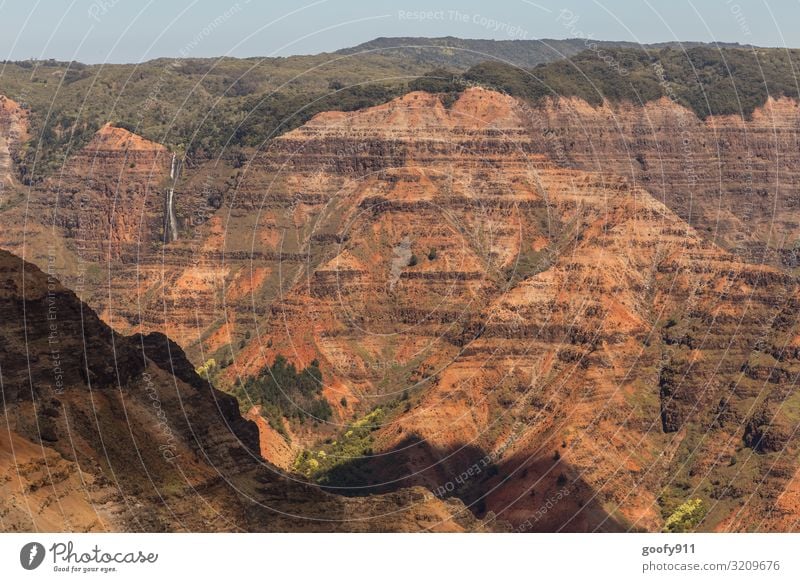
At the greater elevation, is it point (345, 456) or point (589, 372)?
point (589, 372)

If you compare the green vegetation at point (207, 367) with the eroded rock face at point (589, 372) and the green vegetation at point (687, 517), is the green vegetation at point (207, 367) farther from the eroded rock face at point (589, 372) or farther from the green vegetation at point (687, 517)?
the green vegetation at point (687, 517)

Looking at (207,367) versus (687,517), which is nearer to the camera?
(687,517)

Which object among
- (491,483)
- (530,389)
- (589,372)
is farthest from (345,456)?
(589,372)

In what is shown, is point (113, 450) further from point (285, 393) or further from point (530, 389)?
point (285, 393)

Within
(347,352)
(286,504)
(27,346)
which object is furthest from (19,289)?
(347,352)

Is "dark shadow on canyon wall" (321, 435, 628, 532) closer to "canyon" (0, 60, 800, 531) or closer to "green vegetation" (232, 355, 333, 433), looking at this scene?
"canyon" (0, 60, 800, 531)

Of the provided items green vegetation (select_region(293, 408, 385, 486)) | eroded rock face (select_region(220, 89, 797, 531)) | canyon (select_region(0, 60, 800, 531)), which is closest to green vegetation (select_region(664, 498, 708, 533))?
canyon (select_region(0, 60, 800, 531))

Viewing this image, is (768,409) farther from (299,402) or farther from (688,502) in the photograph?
(299,402)
